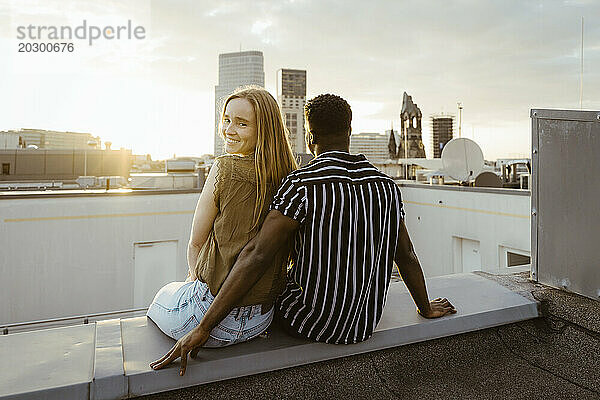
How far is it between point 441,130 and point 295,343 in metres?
48.2

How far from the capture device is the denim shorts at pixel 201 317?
176 cm

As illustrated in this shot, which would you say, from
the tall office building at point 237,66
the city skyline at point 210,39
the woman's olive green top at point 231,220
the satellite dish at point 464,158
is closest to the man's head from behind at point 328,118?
the woman's olive green top at point 231,220

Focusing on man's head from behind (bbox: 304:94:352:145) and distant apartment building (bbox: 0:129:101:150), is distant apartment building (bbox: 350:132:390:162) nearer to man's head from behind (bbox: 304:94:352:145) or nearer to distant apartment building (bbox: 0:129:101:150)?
distant apartment building (bbox: 0:129:101:150)

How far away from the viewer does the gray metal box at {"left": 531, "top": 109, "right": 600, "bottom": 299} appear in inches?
92.6

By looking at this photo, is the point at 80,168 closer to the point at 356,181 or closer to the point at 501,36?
the point at 501,36

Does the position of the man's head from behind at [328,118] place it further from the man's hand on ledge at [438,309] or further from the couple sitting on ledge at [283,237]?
the man's hand on ledge at [438,309]

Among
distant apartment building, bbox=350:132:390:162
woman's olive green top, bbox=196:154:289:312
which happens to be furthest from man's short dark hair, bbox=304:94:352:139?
distant apartment building, bbox=350:132:390:162

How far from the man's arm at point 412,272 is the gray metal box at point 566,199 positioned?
884 millimetres

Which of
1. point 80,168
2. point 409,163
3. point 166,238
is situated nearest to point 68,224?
point 166,238

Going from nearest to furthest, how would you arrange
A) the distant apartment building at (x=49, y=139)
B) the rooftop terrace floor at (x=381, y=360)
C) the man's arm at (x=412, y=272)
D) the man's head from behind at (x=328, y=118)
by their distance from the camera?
the rooftop terrace floor at (x=381, y=360)
the man's head from behind at (x=328, y=118)
the man's arm at (x=412, y=272)
the distant apartment building at (x=49, y=139)

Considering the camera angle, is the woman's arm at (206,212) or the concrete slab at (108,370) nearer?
the concrete slab at (108,370)

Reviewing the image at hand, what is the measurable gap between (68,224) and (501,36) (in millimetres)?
13910

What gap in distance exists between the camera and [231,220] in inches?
68.8

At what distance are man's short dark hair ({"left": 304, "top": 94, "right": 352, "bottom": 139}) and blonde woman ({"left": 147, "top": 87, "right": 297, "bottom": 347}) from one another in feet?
0.54
